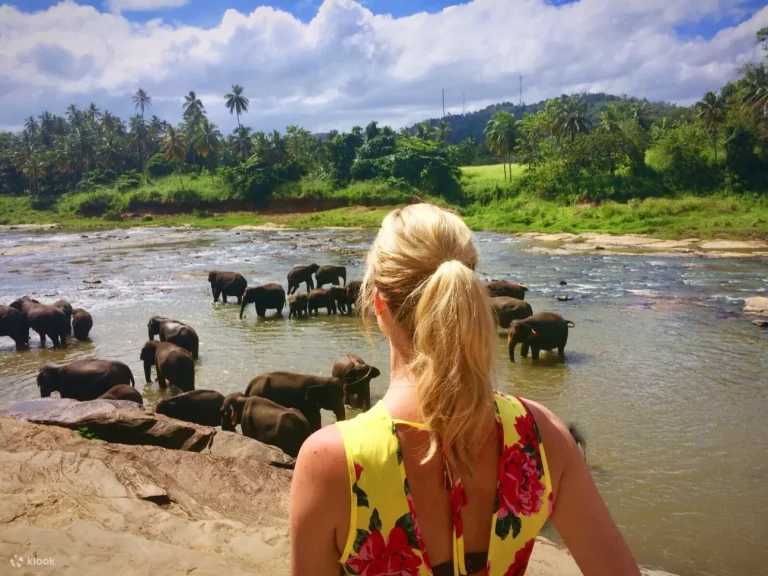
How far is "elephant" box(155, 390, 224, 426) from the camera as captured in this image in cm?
897

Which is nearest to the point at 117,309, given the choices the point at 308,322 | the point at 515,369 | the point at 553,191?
the point at 308,322

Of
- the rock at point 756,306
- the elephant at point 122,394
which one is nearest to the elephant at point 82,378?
the elephant at point 122,394

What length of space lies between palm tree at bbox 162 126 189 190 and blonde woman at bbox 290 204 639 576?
80.8 m

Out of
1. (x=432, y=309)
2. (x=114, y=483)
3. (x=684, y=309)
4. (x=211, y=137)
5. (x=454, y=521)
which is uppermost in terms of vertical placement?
(x=211, y=137)

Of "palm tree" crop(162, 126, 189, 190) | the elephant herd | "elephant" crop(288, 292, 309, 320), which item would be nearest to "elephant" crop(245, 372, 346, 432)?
the elephant herd

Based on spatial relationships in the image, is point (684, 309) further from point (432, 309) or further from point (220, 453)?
point (432, 309)

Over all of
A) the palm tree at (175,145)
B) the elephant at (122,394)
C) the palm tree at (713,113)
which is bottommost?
the elephant at (122,394)

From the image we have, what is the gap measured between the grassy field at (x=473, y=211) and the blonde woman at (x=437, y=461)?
1026 inches

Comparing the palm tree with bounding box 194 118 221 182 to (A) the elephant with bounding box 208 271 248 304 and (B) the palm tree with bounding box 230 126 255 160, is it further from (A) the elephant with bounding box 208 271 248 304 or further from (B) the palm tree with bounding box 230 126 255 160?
(A) the elephant with bounding box 208 271 248 304

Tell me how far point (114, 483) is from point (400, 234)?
4.93m

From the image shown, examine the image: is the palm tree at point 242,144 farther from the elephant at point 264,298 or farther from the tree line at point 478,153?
the elephant at point 264,298

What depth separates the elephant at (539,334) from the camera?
13.1 m

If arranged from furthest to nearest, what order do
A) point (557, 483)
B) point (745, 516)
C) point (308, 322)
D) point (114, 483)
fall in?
point (308, 322)
point (745, 516)
point (114, 483)
point (557, 483)

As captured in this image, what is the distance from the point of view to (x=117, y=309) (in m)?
19.2
